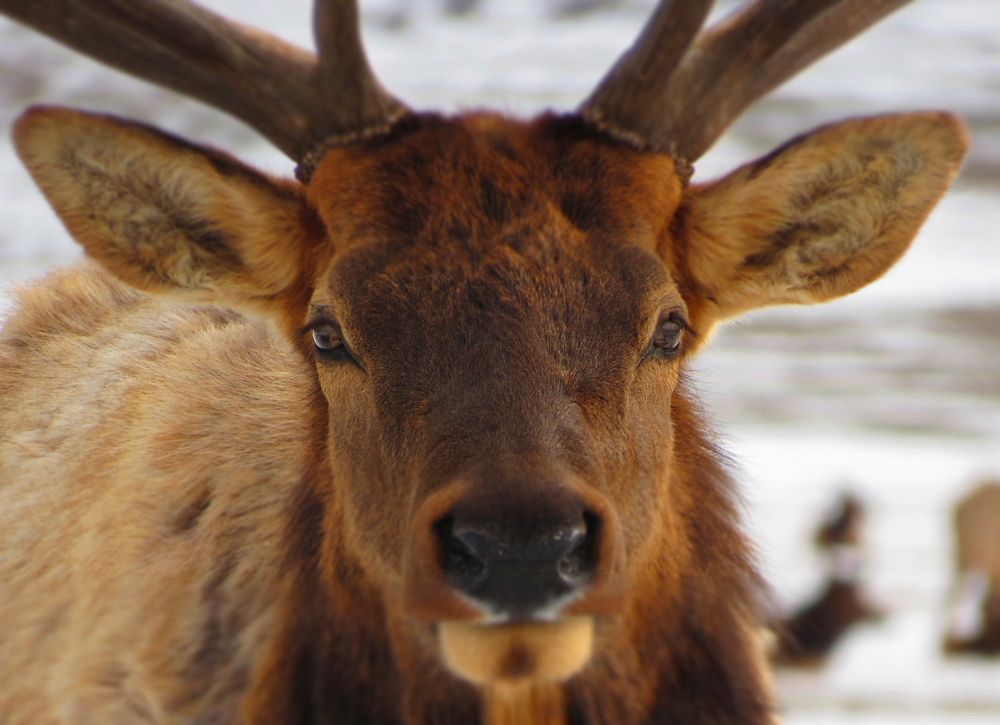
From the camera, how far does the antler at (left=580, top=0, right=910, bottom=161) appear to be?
3775 mm

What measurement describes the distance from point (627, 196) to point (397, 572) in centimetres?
96

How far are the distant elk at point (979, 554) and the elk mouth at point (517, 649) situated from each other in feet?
40.6

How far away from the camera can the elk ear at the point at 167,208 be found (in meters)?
3.72

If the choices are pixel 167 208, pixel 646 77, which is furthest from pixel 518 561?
pixel 167 208

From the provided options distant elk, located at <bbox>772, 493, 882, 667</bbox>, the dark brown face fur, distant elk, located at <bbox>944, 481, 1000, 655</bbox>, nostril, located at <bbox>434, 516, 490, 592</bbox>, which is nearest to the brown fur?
the dark brown face fur

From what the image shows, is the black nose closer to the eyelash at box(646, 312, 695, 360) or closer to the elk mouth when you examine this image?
the elk mouth

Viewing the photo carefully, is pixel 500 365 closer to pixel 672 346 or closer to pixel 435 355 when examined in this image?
pixel 435 355

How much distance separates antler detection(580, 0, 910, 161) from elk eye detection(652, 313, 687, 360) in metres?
0.44

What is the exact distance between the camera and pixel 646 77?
Answer: 12.4ft

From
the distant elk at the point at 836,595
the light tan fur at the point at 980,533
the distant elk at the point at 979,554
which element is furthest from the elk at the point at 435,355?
the light tan fur at the point at 980,533

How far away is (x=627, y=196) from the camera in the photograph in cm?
364

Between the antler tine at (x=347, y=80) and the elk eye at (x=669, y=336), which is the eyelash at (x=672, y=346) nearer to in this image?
the elk eye at (x=669, y=336)

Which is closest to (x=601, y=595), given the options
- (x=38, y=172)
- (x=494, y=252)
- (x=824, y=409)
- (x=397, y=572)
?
(x=397, y=572)

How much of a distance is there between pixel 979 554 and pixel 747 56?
12789 millimetres
